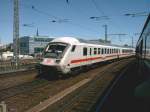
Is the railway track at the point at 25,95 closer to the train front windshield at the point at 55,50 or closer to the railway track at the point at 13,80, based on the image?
the railway track at the point at 13,80

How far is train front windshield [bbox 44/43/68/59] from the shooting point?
54.6 ft

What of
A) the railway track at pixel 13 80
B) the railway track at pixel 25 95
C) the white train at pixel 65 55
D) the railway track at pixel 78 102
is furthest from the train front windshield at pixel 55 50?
the railway track at pixel 78 102

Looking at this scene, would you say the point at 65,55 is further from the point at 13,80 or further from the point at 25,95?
the point at 25,95

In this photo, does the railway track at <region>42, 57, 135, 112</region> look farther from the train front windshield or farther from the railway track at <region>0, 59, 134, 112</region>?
the train front windshield

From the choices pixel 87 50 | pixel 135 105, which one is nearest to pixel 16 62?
pixel 87 50

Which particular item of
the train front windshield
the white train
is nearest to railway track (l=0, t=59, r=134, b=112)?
the white train

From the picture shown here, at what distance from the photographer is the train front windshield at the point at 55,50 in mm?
16641

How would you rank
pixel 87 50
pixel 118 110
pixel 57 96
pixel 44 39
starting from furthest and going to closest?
pixel 44 39 < pixel 87 50 < pixel 57 96 < pixel 118 110

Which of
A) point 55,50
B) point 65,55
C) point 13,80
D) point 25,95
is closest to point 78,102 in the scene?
point 25,95

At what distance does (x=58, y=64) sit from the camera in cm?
1603

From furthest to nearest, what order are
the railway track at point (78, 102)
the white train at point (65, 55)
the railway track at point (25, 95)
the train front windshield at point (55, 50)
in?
1. the train front windshield at point (55, 50)
2. the white train at point (65, 55)
3. the railway track at point (25, 95)
4. the railway track at point (78, 102)

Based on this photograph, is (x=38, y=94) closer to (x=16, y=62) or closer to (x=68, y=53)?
(x=68, y=53)

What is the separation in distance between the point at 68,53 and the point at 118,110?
28.0 feet

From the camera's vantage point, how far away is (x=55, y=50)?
17156 millimetres
